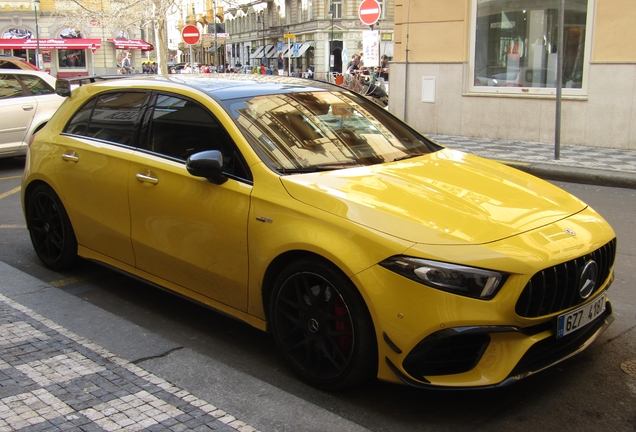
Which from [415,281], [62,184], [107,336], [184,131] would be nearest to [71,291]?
[62,184]

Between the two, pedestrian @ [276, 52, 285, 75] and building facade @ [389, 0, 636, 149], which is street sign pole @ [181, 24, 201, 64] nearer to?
building facade @ [389, 0, 636, 149]

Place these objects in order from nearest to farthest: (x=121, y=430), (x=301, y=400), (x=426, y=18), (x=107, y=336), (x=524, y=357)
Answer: (x=121, y=430), (x=524, y=357), (x=301, y=400), (x=107, y=336), (x=426, y=18)

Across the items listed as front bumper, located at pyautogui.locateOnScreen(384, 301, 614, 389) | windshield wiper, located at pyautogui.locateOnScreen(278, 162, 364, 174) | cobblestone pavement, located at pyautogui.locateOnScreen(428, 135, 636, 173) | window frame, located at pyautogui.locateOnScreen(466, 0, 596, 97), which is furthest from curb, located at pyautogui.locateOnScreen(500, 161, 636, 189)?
front bumper, located at pyautogui.locateOnScreen(384, 301, 614, 389)

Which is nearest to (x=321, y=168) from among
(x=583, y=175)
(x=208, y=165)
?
(x=208, y=165)

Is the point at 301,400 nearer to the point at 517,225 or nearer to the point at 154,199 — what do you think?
the point at 517,225

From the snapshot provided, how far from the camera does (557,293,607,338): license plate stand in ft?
10.6

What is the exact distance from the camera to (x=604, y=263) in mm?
3576

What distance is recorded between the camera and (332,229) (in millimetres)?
3406

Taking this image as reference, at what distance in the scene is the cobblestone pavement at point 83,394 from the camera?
9.72ft

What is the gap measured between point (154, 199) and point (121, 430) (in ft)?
6.04

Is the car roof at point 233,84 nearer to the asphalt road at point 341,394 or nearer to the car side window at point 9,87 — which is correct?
the asphalt road at point 341,394

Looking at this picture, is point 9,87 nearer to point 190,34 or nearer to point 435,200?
point 435,200

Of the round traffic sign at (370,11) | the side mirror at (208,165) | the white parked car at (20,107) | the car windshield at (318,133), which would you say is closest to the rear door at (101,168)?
the side mirror at (208,165)

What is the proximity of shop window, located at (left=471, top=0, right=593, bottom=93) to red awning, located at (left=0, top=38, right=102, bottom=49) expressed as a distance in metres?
47.7
